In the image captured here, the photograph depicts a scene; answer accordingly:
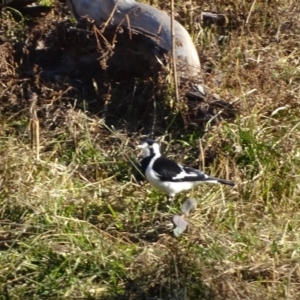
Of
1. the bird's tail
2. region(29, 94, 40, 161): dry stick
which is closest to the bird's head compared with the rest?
the bird's tail

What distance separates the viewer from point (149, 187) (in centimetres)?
639

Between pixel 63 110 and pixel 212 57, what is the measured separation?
127 cm

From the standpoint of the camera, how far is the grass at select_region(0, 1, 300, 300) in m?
5.24

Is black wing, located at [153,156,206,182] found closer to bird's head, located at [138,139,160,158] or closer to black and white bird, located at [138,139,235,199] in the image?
black and white bird, located at [138,139,235,199]

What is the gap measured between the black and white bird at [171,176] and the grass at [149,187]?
0.48 ft

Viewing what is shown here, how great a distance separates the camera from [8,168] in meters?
6.16

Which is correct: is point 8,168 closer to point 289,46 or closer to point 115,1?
point 115,1

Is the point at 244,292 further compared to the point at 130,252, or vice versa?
the point at 130,252

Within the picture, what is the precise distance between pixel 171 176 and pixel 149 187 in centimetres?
44

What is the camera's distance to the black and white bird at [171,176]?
5.98 metres

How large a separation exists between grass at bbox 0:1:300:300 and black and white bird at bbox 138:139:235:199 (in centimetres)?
15

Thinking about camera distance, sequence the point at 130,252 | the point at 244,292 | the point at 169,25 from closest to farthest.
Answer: the point at 244,292
the point at 130,252
the point at 169,25

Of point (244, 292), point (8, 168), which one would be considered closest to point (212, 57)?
point (8, 168)

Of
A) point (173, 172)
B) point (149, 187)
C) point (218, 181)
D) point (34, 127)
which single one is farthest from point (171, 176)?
point (34, 127)
